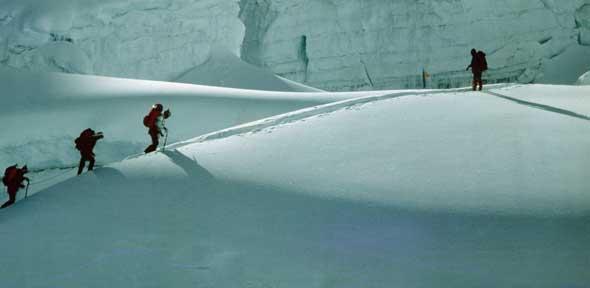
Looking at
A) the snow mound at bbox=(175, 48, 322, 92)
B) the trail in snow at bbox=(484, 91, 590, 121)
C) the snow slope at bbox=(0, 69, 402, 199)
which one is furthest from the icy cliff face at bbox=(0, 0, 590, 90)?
the trail in snow at bbox=(484, 91, 590, 121)

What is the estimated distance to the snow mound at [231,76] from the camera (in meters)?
18.5

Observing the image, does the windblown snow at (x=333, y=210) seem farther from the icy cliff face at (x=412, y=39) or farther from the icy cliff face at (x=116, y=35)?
the icy cliff face at (x=412, y=39)

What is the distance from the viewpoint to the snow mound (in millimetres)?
18484

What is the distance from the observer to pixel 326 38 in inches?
1148

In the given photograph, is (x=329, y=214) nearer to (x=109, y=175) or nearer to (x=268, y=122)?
(x=109, y=175)

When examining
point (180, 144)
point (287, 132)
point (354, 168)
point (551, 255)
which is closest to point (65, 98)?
point (180, 144)

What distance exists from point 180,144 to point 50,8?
40.3ft

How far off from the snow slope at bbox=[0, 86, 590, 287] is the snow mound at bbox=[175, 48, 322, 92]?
452 inches

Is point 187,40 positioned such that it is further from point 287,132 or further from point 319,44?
point 287,132

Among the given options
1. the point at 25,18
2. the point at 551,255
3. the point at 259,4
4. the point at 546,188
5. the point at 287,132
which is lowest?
the point at 551,255

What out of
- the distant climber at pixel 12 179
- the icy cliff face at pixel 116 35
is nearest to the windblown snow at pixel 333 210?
the distant climber at pixel 12 179

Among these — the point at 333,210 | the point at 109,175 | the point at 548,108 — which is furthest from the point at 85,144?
the point at 548,108

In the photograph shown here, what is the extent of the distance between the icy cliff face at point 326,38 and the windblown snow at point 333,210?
12018 mm

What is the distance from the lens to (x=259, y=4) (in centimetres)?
3080
